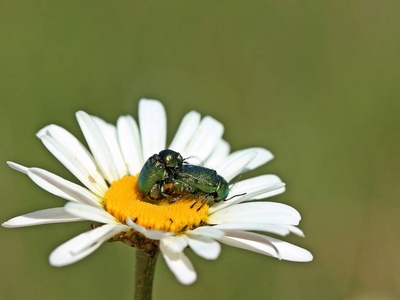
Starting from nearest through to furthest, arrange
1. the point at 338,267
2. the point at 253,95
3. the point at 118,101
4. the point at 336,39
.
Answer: the point at 338,267 → the point at 118,101 → the point at 253,95 → the point at 336,39

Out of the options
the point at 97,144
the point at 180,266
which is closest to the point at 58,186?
the point at 97,144

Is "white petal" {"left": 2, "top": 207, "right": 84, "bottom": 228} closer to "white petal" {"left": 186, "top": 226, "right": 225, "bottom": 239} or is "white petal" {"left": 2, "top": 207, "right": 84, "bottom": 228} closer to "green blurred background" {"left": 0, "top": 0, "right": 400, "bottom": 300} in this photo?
"white petal" {"left": 186, "top": 226, "right": 225, "bottom": 239}

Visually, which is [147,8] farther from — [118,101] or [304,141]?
[304,141]

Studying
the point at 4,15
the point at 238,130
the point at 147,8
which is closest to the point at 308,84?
the point at 238,130

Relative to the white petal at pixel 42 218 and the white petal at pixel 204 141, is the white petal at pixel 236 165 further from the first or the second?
the white petal at pixel 42 218

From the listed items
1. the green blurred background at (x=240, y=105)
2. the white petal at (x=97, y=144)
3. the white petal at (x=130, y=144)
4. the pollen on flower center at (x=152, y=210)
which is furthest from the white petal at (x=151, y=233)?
the green blurred background at (x=240, y=105)
